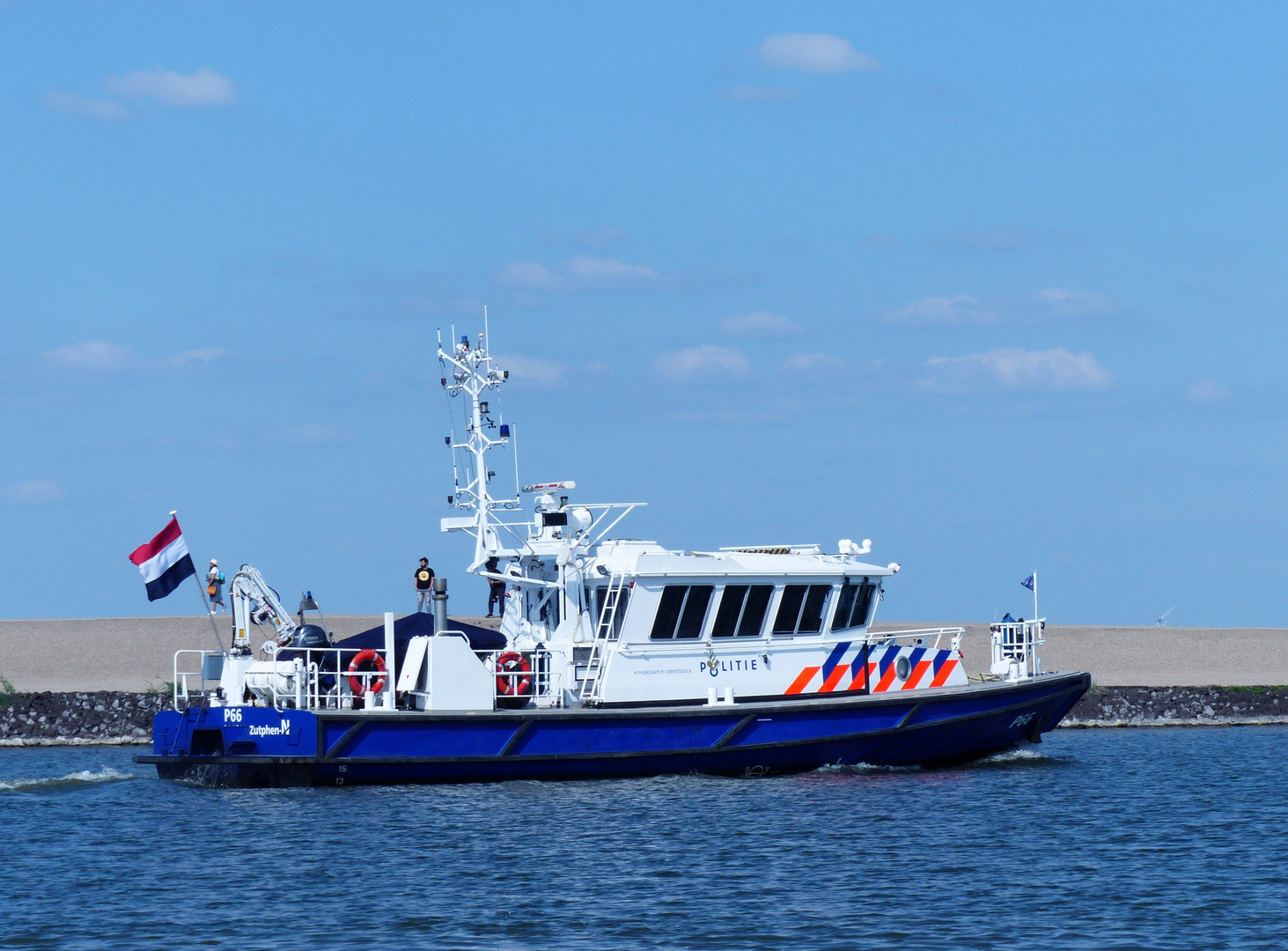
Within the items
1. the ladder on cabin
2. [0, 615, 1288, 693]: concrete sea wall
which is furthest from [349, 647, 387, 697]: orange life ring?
[0, 615, 1288, 693]: concrete sea wall

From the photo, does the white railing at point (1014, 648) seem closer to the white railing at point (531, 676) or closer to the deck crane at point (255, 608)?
the white railing at point (531, 676)

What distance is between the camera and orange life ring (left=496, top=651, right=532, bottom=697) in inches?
733

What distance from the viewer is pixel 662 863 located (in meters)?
14.5

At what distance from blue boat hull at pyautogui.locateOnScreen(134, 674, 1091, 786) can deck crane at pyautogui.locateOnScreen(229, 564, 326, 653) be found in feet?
4.07

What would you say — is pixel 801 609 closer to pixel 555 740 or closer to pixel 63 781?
pixel 555 740

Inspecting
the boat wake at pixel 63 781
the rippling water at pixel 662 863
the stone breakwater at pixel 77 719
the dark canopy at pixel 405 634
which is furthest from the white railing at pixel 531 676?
the stone breakwater at pixel 77 719

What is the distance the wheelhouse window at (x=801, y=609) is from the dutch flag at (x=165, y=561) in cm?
703

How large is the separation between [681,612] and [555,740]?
2300 millimetres

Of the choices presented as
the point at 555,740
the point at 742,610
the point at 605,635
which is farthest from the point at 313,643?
the point at 742,610

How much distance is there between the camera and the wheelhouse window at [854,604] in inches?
793

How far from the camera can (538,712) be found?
17.8 meters

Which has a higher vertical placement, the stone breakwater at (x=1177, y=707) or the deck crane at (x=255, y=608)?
the deck crane at (x=255, y=608)

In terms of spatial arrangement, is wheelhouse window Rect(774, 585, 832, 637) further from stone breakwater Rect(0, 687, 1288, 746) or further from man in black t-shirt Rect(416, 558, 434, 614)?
stone breakwater Rect(0, 687, 1288, 746)

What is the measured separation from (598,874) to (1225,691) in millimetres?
20099
